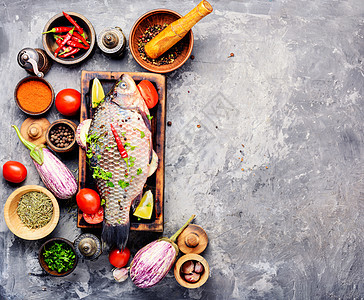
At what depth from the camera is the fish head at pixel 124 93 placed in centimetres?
215

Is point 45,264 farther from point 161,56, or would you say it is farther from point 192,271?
point 161,56

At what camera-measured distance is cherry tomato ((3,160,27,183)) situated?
246 cm

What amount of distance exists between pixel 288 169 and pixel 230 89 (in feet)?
2.47

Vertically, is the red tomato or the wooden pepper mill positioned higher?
the wooden pepper mill

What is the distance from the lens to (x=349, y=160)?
267cm

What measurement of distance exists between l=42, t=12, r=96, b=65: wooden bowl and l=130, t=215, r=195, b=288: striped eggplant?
1420 mm

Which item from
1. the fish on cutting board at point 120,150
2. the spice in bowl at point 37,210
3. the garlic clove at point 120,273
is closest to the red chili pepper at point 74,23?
the fish on cutting board at point 120,150

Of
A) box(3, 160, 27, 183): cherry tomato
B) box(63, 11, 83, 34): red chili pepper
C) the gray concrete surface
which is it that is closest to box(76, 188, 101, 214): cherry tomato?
the gray concrete surface

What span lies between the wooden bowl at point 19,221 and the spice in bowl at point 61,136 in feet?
1.06

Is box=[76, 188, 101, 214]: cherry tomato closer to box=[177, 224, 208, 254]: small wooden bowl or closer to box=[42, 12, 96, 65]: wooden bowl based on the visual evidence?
box=[177, 224, 208, 254]: small wooden bowl

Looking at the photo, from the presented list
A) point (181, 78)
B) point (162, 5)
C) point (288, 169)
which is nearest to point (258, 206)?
point (288, 169)

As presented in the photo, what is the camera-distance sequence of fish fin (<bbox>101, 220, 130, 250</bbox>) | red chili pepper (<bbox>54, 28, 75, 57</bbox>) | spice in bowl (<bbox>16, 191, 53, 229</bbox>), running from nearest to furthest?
fish fin (<bbox>101, 220, 130, 250</bbox>) < spice in bowl (<bbox>16, 191, 53, 229</bbox>) < red chili pepper (<bbox>54, 28, 75, 57</bbox>)

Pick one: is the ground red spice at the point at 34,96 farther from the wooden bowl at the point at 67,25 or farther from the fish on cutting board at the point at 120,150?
the fish on cutting board at the point at 120,150

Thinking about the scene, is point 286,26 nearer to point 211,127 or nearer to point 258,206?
point 211,127
